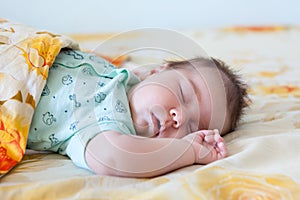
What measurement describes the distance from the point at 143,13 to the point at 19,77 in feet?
4.99

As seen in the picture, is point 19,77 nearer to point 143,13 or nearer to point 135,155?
point 135,155

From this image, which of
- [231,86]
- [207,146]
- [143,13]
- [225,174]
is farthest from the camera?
[143,13]

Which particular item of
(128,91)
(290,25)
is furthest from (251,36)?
(128,91)

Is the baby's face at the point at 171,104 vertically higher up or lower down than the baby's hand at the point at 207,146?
higher up

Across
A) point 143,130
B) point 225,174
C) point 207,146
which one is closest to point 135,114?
point 143,130

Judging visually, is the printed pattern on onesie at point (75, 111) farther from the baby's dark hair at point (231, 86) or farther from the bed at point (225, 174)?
the baby's dark hair at point (231, 86)

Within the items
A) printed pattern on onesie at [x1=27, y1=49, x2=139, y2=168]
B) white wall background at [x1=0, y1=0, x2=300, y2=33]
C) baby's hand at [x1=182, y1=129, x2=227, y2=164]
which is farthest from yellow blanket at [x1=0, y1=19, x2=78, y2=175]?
white wall background at [x1=0, y1=0, x2=300, y2=33]

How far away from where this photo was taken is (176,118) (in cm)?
91

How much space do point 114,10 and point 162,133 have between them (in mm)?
1498

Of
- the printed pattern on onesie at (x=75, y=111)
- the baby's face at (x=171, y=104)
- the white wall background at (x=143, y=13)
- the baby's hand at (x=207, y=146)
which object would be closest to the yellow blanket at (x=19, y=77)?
the printed pattern on onesie at (x=75, y=111)

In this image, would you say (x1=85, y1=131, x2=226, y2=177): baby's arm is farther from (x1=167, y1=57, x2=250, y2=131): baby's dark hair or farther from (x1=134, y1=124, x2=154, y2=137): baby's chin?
(x1=167, y1=57, x2=250, y2=131): baby's dark hair

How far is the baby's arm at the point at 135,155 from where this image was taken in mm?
761

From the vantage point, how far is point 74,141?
84cm

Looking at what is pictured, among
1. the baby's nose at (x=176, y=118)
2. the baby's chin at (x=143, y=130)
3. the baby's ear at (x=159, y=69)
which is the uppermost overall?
the baby's ear at (x=159, y=69)
